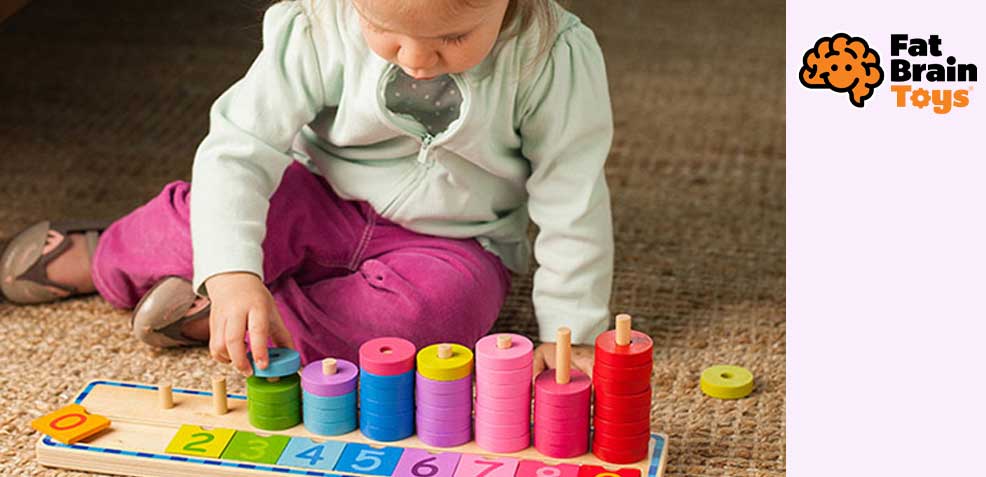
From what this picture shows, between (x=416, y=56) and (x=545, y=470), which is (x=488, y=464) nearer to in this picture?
(x=545, y=470)

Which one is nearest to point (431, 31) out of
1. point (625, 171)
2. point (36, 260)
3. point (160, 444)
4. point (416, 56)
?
point (416, 56)

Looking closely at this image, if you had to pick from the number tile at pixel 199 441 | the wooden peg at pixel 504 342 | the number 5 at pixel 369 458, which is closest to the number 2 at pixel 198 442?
the number tile at pixel 199 441

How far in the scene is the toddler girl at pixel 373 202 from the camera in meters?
1.08

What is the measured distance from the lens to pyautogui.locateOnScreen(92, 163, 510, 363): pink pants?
115cm

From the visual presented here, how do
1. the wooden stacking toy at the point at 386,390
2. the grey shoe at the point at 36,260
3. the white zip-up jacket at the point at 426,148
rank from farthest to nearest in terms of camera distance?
the grey shoe at the point at 36,260 → the white zip-up jacket at the point at 426,148 → the wooden stacking toy at the point at 386,390

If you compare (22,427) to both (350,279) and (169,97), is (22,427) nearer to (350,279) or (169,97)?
(350,279)

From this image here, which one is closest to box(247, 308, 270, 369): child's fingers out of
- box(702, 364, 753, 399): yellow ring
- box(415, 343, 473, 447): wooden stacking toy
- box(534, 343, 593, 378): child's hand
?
box(415, 343, 473, 447): wooden stacking toy

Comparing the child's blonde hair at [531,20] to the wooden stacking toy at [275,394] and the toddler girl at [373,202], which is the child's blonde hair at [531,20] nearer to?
the toddler girl at [373,202]

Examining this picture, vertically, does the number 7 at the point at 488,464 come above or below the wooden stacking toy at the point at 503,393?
below

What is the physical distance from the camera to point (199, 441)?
1.00 m

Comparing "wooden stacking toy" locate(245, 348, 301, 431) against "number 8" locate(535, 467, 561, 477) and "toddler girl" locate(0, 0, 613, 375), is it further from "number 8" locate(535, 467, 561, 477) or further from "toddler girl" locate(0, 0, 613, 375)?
"number 8" locate(535, 467, 561, 477)
